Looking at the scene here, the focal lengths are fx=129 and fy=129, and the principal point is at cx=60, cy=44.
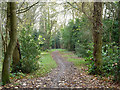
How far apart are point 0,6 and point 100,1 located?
5.27 m

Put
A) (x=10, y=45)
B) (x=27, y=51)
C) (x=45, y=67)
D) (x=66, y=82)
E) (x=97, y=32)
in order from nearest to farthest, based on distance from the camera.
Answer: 1. (x=10, y=45)
2. (x=66, y=82)
3. (x=97, y=32)
4. (x=27, y=51)
5. (x=45, y=67)

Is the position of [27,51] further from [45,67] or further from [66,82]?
[66,82]

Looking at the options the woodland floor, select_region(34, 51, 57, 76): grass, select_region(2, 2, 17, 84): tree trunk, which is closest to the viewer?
the woodland floor

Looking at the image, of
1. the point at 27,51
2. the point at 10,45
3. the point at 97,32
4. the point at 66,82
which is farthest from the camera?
the point at 27,51

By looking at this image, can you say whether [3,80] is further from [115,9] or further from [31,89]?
[115,9]

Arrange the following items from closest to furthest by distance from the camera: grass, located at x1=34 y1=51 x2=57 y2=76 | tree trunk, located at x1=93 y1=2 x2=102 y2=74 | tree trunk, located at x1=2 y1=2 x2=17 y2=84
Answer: tree trunk, located at x1=2 y1=2 x2=17 y2=84, tree trunk, located at x1=93 y1=2 x2=102 y2=74, grass, located at x1=34 y1=51 x2=57 y2=76

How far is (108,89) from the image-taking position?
4.25 meters

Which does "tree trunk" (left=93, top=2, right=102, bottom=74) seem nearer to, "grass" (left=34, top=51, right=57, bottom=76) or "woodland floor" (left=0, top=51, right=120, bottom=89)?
"woodland floor" (left=0, top=51, right=120, bottom=89)

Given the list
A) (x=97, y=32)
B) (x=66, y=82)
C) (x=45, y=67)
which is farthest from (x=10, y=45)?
(x=45, y=67)

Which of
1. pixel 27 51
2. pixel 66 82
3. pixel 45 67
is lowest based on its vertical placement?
pixel 45 67

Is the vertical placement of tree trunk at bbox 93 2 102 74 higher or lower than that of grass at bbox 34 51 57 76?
higher

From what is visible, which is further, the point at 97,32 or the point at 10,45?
the point at 97,32

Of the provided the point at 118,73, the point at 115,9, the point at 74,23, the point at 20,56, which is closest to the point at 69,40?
the point at 74,23

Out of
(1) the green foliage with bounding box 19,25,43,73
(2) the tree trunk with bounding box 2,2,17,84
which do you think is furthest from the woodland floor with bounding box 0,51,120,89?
(1) the green foliage with bounding box 19,25,43,73
